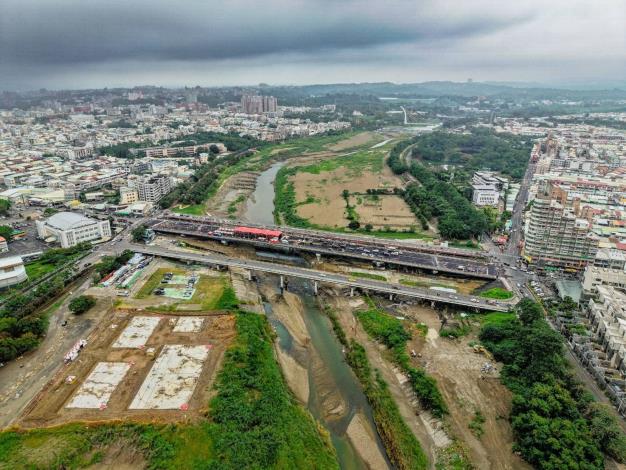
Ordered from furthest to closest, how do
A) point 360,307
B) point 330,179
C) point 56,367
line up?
point 330,179
point 360,307
point 56,367

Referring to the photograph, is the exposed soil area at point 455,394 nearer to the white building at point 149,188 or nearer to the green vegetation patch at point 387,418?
the green vegetation patch at point 387,418

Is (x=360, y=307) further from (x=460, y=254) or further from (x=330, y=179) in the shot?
(x=330, y=179)

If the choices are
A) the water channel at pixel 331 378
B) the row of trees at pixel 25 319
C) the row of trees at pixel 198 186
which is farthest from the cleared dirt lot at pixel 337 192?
the row of trees at pixel 25 319

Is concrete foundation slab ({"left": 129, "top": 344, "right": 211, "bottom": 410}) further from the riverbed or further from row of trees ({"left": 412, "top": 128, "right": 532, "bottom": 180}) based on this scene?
row of trees ({"left": 412, "top": 128, "right": 532, "bottom": 180})

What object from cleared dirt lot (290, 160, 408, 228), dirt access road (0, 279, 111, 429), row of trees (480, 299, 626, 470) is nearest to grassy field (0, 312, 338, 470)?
dirt access road (0, 279, 111, 429)

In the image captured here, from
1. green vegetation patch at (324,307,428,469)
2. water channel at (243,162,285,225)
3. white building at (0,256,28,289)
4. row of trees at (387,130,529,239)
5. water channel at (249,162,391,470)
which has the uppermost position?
row of trees at (387,130,529,239)

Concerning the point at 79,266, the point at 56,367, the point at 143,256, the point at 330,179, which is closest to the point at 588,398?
the point at 56,367
